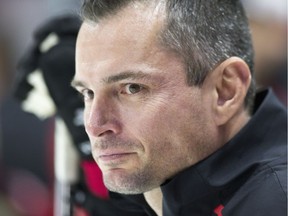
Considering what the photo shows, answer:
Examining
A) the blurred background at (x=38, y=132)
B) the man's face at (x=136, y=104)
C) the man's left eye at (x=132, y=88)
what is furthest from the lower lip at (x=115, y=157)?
the blurred background at (x=38, y=132)

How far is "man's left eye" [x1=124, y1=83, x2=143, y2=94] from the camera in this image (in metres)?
1.22

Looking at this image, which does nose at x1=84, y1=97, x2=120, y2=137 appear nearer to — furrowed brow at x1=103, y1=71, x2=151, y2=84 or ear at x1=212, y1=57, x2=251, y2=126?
furrowed brow at x1=103, y1=71, x2=151, y2=84

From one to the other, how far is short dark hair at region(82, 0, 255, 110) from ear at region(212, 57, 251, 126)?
20 millimetres

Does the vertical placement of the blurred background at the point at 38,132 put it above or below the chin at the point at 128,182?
below

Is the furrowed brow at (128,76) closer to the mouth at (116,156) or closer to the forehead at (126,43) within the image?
the forehead at (126,43)

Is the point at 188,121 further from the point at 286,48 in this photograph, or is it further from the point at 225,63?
the point at 286,48

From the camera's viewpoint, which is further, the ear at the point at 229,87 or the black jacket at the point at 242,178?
the ear at the point at 229,87

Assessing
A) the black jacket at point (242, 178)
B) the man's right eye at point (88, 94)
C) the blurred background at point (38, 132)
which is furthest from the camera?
the blurred background at point (38, 132)

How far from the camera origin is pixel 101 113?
1211 millimetres

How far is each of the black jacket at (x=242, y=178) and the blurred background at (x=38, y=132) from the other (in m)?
1.52

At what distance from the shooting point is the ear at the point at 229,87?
1284 mm

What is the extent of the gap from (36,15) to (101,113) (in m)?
3.24

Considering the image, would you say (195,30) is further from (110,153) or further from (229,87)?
(110,153)

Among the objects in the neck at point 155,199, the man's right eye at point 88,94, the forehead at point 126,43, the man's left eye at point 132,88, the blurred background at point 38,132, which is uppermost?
the forehead at point 126,43
